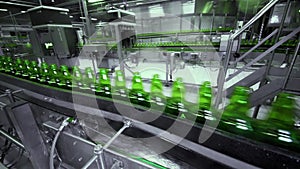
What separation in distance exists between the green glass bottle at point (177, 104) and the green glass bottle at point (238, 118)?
0.18 m

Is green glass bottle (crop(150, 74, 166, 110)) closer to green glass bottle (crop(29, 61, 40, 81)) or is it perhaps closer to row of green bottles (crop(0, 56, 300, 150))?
row of green bottles (crop(0, 56, 300, 150))

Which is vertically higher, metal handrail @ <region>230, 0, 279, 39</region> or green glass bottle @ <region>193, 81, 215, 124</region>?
metal handrail @ <region>230, 0, 279, 39</region>

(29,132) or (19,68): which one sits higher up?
(19,68)

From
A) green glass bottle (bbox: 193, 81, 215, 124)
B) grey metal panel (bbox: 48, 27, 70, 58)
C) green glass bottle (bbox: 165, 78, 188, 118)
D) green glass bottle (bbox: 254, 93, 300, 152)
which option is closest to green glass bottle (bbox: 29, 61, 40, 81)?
green glass bottle (bbox: 165, 78, 188, 118)

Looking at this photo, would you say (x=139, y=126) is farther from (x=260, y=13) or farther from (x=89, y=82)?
(x=260, y=13)

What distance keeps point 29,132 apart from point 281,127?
4.19ft

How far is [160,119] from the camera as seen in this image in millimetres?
723

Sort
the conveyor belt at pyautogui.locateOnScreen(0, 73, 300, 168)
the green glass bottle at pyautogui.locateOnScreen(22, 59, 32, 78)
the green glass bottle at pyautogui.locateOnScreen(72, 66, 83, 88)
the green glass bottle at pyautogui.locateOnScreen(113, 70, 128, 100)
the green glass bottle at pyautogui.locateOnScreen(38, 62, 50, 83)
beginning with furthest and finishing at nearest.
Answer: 1. the green glass bottle at pyautogui.locateOnScreen(22, 59, 32, 78)
2. the green glass bottle at pyautogui.locateOnScreen(38, 62, 50, 83)
3. the green glass bottle at pyautogui.locateOnScreen(72, 66, 83, 88)
4. the green glass bottle at pyautogui.locateOnScreen(113, 70, 128, 100)
5. the conveyor belt at pyautogui.locateOnScreen(0, 73, 300, 168)

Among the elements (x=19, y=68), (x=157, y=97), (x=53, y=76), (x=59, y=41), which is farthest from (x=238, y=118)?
(x=59, y=41)

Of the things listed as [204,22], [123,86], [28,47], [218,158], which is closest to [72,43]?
[28,47]

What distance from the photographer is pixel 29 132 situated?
0.80 meters

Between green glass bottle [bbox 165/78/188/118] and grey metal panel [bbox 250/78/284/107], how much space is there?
3.96 ft

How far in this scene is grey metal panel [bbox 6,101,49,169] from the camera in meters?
0.71

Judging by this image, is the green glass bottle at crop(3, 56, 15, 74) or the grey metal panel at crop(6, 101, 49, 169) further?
the green glass bottle at crop(3, 56, 15, 74)
